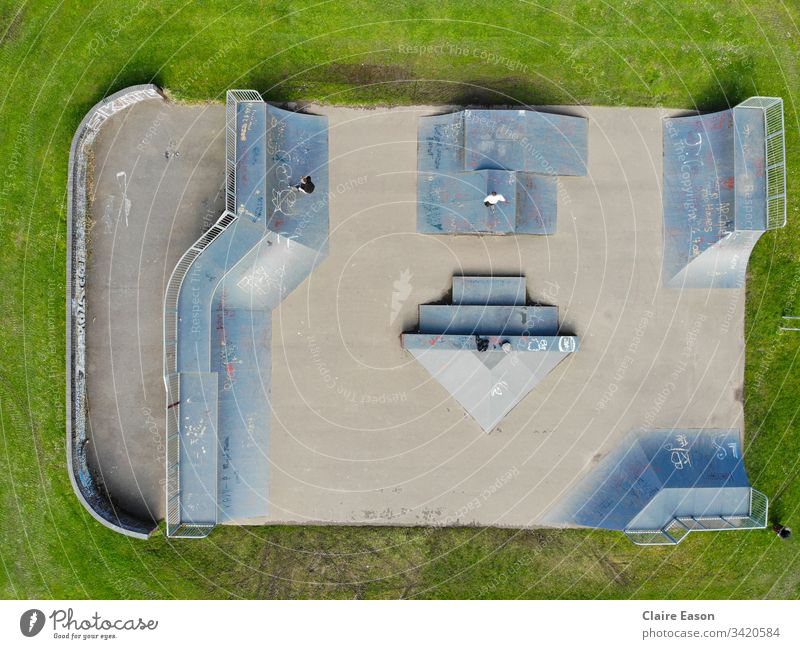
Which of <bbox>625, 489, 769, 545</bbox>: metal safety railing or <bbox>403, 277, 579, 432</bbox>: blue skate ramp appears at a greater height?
<bbox>403, 277, 579, 432</bbox>: blue skate ramp

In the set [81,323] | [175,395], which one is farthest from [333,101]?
[81,323]

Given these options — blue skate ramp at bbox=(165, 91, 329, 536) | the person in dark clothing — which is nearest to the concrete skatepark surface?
blue skate ramp at bbox=(165, 91, 329, 536)

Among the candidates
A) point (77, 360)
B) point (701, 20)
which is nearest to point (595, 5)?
point (701, 20)

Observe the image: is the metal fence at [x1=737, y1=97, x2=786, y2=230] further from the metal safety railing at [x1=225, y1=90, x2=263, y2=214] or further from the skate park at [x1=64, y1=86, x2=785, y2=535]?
the metal safety railing at [x1=225, y1=90, x2=263, y2=214]

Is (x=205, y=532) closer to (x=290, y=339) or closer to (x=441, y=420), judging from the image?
(x=290, y=339)

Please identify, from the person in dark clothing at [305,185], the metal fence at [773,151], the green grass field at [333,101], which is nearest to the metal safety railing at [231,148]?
the green grass field at [333,101]

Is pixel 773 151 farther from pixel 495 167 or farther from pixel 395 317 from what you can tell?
pixel 395 317
